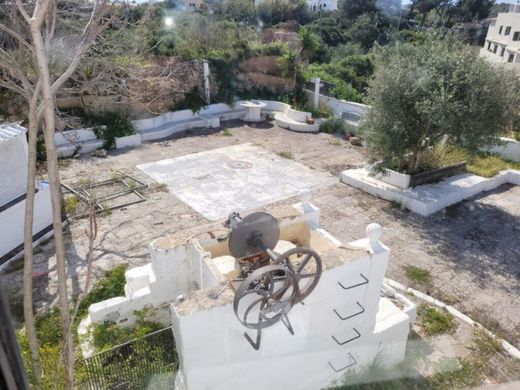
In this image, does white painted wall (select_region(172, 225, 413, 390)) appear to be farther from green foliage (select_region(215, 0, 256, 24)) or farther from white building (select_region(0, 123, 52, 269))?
green foliage (select_region(215, 0, 256, 24))

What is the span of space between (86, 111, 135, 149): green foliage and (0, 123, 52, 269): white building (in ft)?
22.3

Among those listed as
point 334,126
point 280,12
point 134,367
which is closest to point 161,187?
point 134,367

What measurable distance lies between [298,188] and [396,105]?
165 inches

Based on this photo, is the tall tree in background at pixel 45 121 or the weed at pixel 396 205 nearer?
the tall tree in background at pixel 45 121

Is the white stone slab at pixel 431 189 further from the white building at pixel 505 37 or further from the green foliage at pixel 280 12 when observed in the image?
the green foliage at pixel 280 12

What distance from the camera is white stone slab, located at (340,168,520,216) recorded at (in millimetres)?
12102

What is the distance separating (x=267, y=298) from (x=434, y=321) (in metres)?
4.79

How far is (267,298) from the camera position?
4559 millimetres

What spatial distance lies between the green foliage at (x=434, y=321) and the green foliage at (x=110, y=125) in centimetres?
1419

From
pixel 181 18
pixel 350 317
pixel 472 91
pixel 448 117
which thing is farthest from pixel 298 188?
pixel 181 18

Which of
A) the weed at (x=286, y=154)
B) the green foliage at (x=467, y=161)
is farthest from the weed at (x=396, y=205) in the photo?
the weed at (x=286, y=154)

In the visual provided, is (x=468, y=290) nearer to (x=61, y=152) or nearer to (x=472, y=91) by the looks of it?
(x=472, y=91)

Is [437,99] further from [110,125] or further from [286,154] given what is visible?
[110,125]

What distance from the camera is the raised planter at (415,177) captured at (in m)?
12.9
